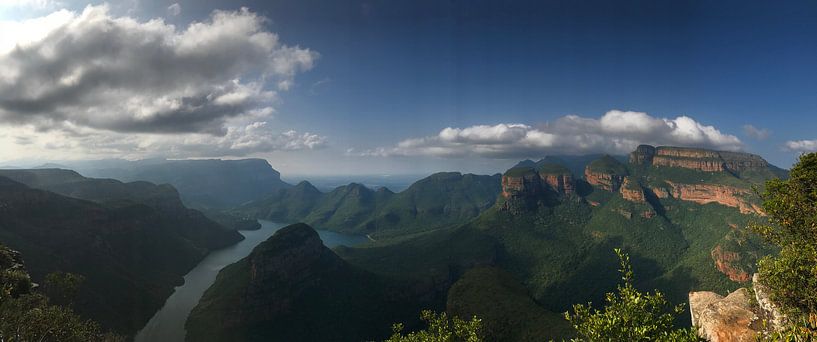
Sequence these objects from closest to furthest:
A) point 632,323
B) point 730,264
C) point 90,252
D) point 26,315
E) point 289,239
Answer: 1. point 632,323
2. point 26,315
3. point 730,264
4. point 90,252
5. point 289,239

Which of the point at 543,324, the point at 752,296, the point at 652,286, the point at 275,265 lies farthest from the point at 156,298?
the point at 652,286

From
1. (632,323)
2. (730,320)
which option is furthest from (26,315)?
(730,320)

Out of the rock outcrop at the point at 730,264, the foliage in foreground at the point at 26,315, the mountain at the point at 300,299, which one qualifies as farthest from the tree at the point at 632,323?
the rock outcrop at the point at 730,264

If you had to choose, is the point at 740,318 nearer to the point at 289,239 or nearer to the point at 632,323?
the point at 632,323

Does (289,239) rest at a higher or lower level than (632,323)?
lower

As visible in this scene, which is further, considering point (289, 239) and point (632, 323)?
point (289, 239)

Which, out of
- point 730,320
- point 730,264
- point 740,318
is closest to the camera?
point 730,320

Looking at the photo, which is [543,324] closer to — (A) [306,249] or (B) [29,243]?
(A) [306,249]
